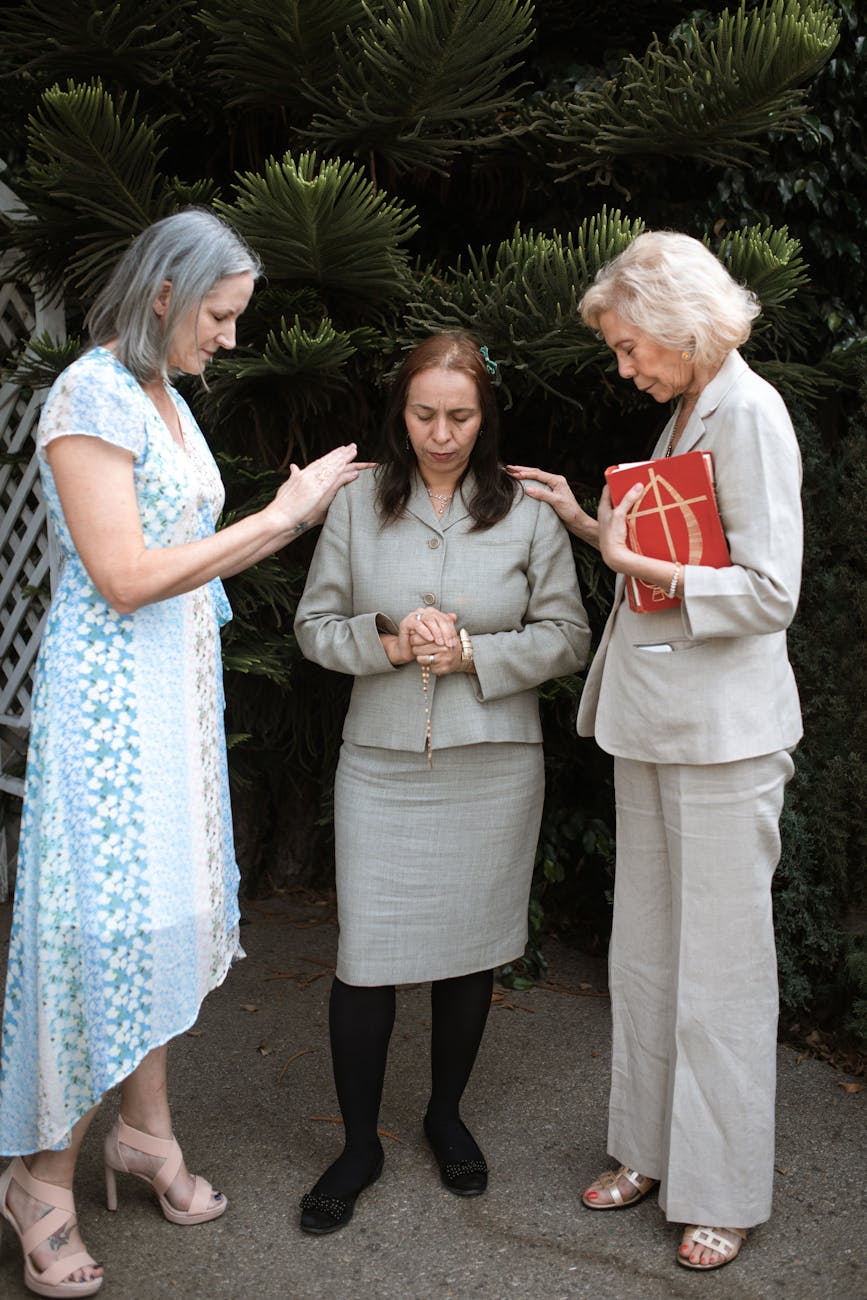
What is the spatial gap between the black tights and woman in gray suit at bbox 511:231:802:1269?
385 millimetres

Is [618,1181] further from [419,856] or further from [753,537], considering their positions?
[753,537]

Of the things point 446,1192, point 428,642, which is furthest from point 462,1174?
point 428,642

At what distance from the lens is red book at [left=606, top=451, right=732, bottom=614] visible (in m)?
2.49

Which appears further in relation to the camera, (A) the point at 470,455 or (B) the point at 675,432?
(A) the point at 470,455

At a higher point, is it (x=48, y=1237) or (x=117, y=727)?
(x=117, y=727)

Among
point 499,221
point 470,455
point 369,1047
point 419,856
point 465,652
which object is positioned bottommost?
point 369,1047

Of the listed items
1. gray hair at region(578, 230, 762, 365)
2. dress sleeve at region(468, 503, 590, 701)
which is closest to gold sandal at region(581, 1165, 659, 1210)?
dress sleeve at region(468, 503, 590, 701)

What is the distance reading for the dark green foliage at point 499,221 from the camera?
10.8 feet

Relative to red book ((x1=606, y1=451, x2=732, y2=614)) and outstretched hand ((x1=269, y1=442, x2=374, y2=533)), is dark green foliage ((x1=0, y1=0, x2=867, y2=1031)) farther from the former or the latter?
red book ((x1=606, y1=451, x2=732, y2=614))

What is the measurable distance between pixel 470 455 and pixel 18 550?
2.51 metres

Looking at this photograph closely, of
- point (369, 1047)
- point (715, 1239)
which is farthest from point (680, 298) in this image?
point (715, 1239)

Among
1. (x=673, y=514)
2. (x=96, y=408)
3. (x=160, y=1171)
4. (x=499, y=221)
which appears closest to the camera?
(x=96, y=408)

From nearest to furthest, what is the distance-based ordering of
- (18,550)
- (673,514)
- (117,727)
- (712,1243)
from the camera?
1. (117,727)
2. (673,514)
3. (712,1243)
4. (18,550)

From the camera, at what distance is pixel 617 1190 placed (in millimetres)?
2891
